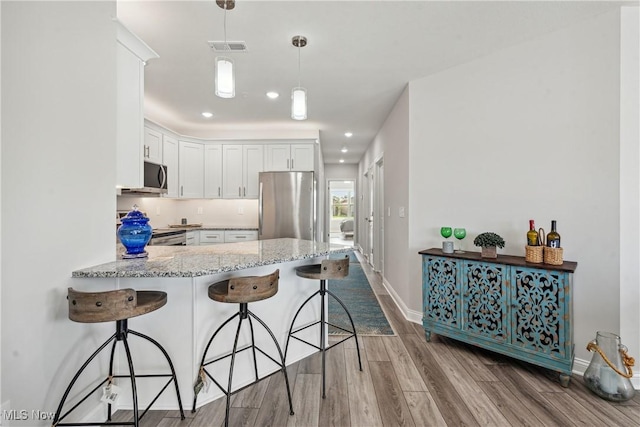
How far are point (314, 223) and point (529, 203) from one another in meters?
2.89

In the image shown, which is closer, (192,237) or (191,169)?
(192,237)

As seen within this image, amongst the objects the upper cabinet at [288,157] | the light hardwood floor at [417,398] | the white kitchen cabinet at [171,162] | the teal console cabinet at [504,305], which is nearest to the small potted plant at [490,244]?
the teal console cabinet at [504,305]

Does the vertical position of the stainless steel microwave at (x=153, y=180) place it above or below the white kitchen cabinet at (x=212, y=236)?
above

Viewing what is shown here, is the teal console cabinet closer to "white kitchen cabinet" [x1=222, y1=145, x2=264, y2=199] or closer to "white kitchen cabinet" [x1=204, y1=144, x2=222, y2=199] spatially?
"white kitchen cabinet" [x1=222, y1=145, x2=264, y2=199]

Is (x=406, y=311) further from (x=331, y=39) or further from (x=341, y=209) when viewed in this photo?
(x=341, y=209)

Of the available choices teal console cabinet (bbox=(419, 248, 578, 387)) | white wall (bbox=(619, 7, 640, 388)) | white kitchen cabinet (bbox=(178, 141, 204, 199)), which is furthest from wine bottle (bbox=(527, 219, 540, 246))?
white kitchen cabinet (bbox=(178, 141, 204, 199))

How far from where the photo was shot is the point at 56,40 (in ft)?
4.78

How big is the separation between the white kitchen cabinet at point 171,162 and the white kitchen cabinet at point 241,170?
0.71 meters

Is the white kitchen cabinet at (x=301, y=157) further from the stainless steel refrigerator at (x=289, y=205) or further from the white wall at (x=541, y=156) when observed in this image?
the white wall at (x=541, y=156)

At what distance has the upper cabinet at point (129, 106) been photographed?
1874mm

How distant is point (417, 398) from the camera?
1.88 metres

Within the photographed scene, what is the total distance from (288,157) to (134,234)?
11.0 feet

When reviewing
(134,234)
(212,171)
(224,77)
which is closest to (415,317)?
(134,234)

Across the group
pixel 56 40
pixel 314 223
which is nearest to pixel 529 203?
pixel 314 223
